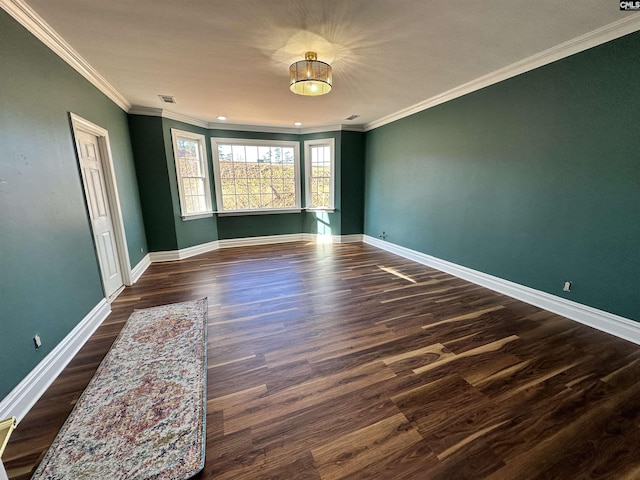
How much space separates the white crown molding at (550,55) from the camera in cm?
216

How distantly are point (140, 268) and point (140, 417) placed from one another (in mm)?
3187

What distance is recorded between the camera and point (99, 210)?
3182 millimetres

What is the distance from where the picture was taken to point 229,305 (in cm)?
307

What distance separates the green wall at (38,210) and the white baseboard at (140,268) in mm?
982

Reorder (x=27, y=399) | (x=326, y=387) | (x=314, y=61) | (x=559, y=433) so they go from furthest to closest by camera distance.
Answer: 1. (x=314, y=61)
2. (x=326, y=387)
3. (x=27, y=399)
4. (x=559, y=433)

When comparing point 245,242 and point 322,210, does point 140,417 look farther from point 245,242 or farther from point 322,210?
point 322,210

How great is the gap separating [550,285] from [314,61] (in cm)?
342

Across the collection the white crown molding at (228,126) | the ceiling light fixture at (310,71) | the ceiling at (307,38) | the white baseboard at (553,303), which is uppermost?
the ceiling at (307,38)

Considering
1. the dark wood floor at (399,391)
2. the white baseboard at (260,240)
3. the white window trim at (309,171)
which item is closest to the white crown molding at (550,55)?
the white window trim at (309,171)

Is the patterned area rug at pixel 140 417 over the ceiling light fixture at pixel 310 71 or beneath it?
beneath

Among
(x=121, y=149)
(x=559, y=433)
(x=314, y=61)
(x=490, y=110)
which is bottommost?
(x=559, y=433)

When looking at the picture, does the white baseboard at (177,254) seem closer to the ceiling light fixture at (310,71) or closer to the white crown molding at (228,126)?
the white crown molding at (228,126)

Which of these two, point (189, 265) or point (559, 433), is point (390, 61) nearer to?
point (559, 433)

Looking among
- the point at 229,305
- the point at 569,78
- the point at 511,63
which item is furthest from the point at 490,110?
the point at 229,305
